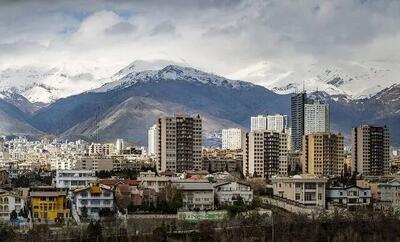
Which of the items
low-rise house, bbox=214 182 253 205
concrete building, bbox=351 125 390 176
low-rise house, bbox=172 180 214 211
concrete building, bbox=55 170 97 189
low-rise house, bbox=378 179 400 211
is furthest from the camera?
concrete building, bbox=351 125 390 176

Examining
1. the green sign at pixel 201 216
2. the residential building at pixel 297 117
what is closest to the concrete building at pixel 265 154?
the green sign at pixel 201 216

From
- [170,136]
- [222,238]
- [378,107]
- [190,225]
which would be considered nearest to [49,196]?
[190,225]

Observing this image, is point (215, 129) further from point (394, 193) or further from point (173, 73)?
point (394, 193)

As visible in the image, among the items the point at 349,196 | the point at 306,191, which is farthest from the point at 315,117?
the point at 306,191

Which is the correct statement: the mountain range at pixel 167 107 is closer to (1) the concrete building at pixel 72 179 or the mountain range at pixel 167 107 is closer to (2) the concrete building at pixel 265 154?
(2) the concrete building at pixel 265 154

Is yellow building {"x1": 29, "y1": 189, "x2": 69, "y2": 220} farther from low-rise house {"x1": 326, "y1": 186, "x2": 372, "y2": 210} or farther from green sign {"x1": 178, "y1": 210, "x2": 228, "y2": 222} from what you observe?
low-rise house {"x1": 326, "y1": 186, "x2": 372, "y2": 210}

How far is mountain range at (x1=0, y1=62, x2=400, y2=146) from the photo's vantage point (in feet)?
194

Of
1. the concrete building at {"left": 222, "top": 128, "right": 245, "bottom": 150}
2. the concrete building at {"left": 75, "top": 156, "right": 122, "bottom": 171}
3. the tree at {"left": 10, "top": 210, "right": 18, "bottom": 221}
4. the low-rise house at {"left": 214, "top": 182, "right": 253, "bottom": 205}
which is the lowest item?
the tree at {"left": 10, "top": 210, "right": 18, "bottom": 221}

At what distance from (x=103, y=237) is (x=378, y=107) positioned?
61.2m

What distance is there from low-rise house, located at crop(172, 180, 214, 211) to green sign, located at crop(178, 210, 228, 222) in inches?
29.2

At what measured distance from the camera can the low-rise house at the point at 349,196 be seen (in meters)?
19.0

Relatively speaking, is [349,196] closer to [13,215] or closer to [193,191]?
[193,191]

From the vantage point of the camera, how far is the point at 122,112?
193ft

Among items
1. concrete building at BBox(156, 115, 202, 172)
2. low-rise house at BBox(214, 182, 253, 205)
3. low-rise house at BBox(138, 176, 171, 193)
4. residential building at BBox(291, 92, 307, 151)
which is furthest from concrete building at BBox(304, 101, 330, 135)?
low-rise house at BBox(214, 182, 253, 205)
